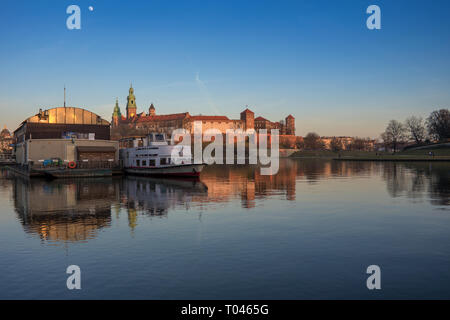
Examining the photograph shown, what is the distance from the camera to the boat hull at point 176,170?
54.3 metres

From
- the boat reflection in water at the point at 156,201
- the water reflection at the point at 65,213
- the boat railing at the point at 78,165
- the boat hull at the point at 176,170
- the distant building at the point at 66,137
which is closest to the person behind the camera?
the water reflection at the point at 65,213

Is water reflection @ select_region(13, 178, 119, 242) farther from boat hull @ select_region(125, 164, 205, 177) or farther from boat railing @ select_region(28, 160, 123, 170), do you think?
boat railing @ select_region(28, 160, 123, 170)

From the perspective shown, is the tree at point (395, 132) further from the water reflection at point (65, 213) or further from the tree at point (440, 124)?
the water reflection at point (65, 213)

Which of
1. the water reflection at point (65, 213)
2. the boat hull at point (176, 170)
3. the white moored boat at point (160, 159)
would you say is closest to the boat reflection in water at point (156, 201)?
the water reflection at point (65, 213)

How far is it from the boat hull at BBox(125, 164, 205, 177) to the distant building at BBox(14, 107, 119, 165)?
27.0 ft

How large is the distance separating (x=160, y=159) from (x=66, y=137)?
21.3 meters

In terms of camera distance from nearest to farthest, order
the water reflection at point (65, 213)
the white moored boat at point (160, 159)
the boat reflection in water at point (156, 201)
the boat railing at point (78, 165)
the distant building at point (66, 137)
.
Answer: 1. the water reflection at point (65, 213)
2. the boat reflection in water at point (156, 201)
3. the white moored boat at point (160, 159)
4. the boat railing at point (78, 165)
5. the distant building at point (66, 137)

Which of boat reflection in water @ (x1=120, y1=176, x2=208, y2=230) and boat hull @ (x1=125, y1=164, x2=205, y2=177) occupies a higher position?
boat hull @ (x1=125, y1=164, x2=205, y2=177)

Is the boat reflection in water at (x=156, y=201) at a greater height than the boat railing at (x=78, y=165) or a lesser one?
lesser

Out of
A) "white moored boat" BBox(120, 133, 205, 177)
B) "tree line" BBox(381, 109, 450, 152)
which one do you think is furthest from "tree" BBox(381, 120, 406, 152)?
"white moored boat" BBox(120, 133, 205, 177)

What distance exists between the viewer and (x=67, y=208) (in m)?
27.6

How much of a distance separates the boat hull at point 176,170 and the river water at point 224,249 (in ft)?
77.4

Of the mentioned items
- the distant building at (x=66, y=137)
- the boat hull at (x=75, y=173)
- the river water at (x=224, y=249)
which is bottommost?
the river water at (x=224, y=249)

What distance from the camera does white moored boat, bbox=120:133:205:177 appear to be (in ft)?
183
